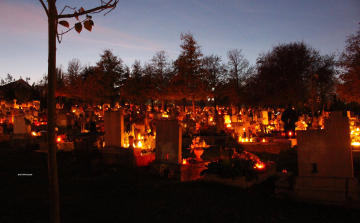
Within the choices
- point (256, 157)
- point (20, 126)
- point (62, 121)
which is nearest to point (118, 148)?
point (256, 157)

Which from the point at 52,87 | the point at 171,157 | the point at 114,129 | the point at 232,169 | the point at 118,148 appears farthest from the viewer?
the point at 114,129

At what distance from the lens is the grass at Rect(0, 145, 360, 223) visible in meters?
4.78

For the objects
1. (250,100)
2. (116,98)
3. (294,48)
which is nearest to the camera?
(294,48)

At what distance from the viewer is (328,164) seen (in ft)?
19.7

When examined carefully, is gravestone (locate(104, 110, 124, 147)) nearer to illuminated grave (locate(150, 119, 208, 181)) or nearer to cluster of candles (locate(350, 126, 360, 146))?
illuminated grave (locate(150, 119, 208, 181))

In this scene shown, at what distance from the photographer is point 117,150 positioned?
10094 millimetres

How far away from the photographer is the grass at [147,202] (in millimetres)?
4781

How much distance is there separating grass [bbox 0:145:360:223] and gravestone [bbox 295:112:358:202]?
13.2 inches

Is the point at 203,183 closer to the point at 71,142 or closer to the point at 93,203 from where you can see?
the point at 93,203

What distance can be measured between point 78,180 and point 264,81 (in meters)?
22.1

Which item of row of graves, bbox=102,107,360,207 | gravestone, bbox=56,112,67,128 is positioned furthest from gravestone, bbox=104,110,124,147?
gravestone, bbox=56,112,67,128

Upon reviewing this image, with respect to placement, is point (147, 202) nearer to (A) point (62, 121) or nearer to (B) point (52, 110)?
(B) point (52, 110)

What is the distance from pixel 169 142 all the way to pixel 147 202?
10.8ft

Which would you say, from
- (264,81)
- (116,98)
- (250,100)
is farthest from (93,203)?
(116,98)
